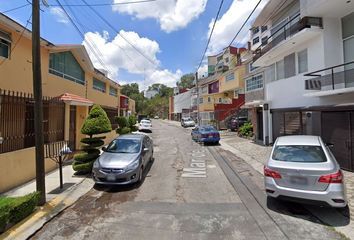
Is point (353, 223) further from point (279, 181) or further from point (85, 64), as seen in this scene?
point (85, 64)

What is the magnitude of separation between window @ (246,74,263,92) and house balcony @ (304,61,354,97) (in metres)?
8.29

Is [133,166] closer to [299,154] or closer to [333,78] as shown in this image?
[299,154]

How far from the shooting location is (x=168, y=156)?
52.1ft

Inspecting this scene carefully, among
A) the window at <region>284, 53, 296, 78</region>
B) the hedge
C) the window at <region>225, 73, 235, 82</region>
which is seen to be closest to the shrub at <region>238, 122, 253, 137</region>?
the window at <region>284, 53, 296, 78</region>

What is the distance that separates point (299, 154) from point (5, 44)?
10.4 meters

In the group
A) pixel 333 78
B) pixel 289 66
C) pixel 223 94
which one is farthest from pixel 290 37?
pixel 223 94

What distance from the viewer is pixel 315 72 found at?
1205cm

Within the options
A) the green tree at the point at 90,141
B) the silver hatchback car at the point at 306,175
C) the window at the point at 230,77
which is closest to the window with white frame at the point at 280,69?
the silver hatchback car at the point at 306,175

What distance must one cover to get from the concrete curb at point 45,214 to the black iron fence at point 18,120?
2658 mm

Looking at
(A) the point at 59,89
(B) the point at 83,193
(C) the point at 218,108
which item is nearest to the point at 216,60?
(C) the point at 218,108

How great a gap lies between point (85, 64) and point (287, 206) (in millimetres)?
15628

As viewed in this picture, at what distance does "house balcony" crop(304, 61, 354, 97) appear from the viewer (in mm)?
10969

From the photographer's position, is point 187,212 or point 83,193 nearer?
point 187,212

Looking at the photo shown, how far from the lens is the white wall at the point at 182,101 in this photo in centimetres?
6769
